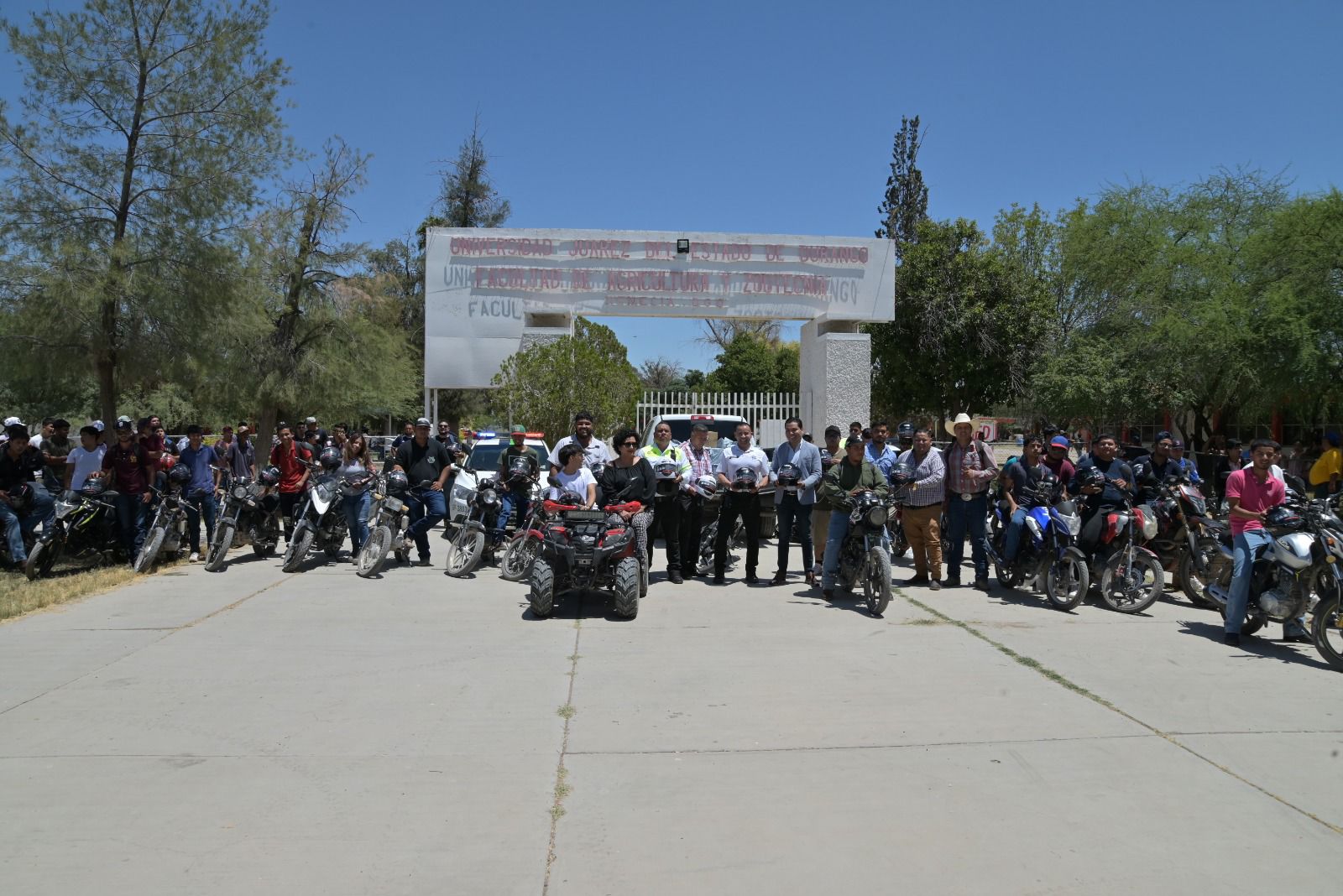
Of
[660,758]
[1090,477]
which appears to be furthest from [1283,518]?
[660,758]

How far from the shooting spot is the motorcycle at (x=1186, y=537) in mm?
9445

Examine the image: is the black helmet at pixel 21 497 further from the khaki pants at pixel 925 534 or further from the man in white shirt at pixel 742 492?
the khaki pants at pixel 925 534

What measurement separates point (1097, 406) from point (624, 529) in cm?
2062

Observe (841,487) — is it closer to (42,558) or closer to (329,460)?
(329,460)

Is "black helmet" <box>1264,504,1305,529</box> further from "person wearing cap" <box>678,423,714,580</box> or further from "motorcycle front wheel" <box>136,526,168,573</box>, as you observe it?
"motorcycle front wheel" <box>136,526,168,573</box>

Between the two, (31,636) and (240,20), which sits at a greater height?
(240,20)

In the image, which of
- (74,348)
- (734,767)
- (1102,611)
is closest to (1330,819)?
(734,767)

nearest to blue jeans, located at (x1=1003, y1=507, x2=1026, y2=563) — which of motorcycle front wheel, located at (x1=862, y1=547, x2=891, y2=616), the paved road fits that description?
the paved road

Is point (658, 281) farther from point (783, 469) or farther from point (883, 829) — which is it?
point (883, 829)

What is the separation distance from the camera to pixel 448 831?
168 inches

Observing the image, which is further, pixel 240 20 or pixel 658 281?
pixel 658 281

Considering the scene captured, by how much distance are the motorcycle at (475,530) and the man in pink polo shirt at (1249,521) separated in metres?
7.52

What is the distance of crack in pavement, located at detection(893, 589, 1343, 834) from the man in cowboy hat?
3.69 feet

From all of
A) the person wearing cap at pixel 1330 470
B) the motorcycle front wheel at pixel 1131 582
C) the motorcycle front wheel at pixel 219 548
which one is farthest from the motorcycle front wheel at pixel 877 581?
the person wearing cap at pixel 1330 470
